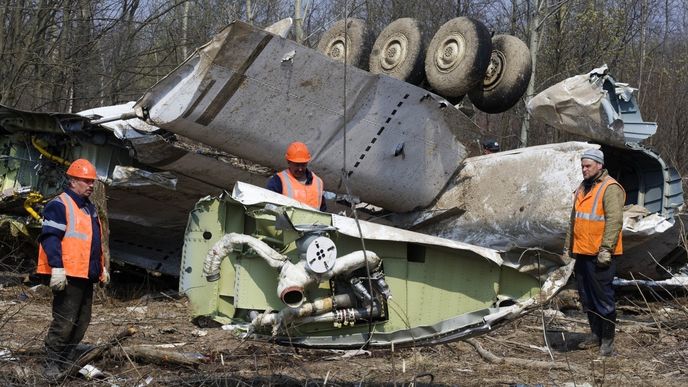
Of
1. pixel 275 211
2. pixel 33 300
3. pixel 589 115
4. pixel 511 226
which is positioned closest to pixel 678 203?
pixel 589 115

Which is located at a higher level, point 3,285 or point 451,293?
point 451,293

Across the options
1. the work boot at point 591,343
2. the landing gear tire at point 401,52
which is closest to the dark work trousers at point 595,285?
the work boot at point 591,343

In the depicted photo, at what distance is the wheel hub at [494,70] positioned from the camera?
8.15 metres

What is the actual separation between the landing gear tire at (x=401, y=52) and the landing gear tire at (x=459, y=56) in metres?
0.19

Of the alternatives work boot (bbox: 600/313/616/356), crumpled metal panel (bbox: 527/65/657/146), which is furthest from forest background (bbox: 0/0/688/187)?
work boot (bbox: 600/313/616/356)

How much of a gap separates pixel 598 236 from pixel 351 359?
195cm

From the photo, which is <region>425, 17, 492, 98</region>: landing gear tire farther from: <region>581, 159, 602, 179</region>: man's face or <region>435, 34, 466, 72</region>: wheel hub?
<region>581, 159, 602, 179</region>: man's face

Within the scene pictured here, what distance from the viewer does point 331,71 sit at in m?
6.61

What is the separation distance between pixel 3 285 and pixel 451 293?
18.1 feet

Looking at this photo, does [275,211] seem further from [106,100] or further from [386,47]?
[106,100]

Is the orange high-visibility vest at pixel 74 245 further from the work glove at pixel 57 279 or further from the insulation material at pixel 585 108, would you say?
the insulation material at pixel 585 108

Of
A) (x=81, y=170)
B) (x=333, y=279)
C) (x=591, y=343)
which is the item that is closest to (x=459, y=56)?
(x=591, y=343)

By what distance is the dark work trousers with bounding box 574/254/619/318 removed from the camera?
6121 millimetres

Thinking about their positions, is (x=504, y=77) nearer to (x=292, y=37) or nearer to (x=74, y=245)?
(x=74, y=245)
